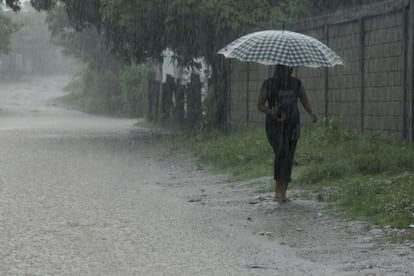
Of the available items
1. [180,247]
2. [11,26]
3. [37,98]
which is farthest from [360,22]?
[37,98]

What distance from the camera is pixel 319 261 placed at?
24.9 feet

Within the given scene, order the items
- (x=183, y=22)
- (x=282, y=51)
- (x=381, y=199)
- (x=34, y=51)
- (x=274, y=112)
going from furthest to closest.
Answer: (x=34, y=51)
(x=183, y=22)
(x=274, y=112)
(x=282, y=51)
(x=381, y=199)

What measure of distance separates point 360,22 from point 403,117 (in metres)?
2.35

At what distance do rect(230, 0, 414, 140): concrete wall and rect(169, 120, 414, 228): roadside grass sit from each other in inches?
15.5

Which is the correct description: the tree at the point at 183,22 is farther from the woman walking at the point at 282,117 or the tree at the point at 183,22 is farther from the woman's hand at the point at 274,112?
the woman's hand at the point at 274,112

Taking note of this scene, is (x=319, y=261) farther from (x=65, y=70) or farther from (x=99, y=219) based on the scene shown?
(x=65, y=70)

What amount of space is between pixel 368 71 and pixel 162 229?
22.6ft

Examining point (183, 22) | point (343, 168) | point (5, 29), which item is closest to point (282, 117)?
point (343, 168)

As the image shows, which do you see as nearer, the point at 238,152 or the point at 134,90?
the point at 238,152

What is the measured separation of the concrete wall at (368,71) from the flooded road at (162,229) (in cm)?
270

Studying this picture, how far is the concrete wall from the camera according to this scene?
45.5 ft

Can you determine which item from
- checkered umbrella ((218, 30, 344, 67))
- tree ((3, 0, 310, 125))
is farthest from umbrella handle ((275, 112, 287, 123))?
tree ((3, 0, 310, 125))

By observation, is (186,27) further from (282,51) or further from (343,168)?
(282,51)

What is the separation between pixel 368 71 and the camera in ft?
49.4
